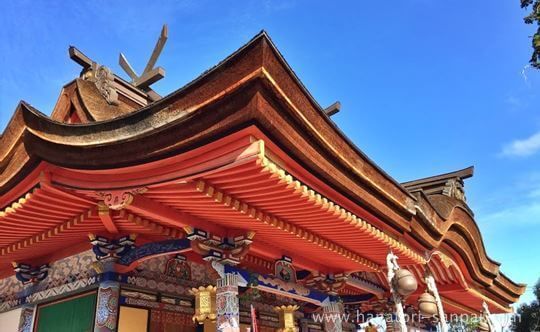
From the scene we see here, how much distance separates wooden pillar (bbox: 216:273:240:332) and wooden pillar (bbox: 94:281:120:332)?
189 centimetres

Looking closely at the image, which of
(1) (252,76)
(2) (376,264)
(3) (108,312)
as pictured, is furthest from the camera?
(2) (376,264)

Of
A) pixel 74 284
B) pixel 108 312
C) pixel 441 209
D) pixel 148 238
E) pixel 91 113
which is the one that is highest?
pixel 91 113

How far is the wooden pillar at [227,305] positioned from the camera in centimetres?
662

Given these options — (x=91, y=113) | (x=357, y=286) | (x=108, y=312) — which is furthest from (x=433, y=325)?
(x=91, y=113)

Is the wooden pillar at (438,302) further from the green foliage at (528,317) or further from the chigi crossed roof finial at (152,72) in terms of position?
the green foliage at (528,317)

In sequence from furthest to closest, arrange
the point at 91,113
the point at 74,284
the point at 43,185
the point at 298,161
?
the point at 74,284
the point at 91,113
the point at 43,185
the point at 298,161

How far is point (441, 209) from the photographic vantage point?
369 inches

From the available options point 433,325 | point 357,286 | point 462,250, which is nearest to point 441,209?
point 462,250

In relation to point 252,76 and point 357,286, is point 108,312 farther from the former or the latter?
point 357,286

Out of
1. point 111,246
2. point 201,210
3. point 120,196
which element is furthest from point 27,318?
point 201,210

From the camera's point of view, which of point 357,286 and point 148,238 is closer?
point 148,238

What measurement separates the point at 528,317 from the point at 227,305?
30534 millimetres

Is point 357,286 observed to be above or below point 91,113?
below

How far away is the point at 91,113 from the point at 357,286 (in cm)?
754
